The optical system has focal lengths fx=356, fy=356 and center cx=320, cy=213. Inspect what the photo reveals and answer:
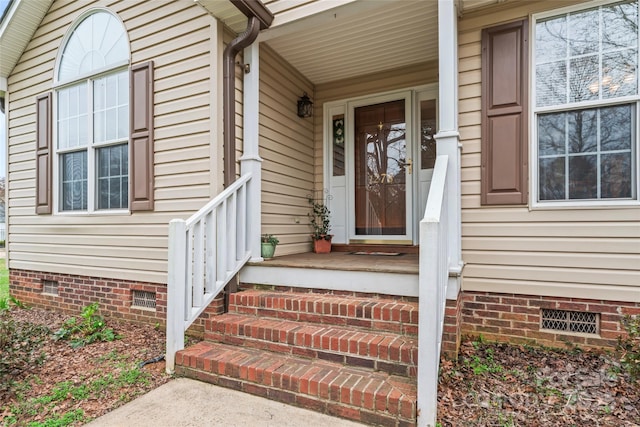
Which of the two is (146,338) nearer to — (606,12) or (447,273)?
(447,273)

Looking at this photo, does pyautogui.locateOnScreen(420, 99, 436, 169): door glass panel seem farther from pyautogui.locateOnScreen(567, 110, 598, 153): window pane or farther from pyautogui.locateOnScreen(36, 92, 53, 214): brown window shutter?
pyautogui.locateOnScreen(36, 92, 53, 214): brown window shutter

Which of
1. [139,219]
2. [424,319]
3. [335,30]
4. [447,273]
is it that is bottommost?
[424,319]

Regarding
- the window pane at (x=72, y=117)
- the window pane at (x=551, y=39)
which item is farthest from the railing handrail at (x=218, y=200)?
the window pane at (x=551, y=39)

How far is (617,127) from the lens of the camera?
2750 millimetres

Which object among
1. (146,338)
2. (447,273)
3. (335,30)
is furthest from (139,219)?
→ (447,273)

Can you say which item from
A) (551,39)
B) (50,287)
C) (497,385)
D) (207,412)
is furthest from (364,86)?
(50,287)

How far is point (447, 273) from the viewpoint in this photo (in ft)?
8.17

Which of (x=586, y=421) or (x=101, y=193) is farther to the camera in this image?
(x=101, y=193)

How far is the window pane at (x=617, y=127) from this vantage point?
8.91 feet

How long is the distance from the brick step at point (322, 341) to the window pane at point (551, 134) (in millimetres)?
1954

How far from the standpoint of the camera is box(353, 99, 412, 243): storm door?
4254 mm

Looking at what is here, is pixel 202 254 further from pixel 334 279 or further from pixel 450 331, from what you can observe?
pixel 450 331

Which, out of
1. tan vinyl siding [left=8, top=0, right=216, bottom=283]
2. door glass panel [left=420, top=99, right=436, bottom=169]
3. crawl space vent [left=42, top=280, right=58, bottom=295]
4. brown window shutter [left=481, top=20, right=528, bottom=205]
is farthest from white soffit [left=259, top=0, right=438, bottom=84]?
crawl space vent [left=42, top=280, right=58, bottom=295]

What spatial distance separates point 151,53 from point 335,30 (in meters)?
1.96
